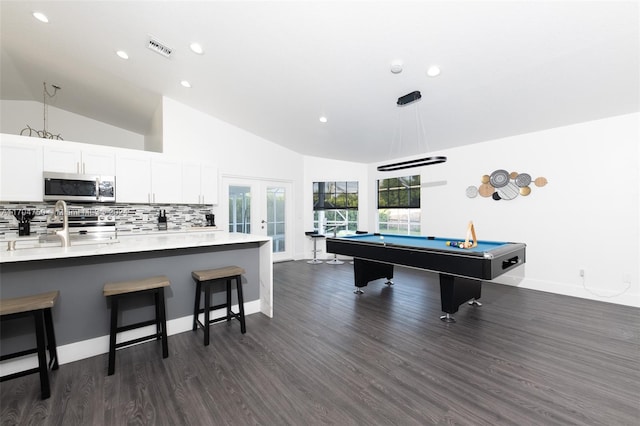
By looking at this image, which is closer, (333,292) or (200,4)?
(200,4)

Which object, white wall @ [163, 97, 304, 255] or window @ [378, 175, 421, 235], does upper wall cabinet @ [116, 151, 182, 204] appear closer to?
white wall @ [163, 97, 304, 255]

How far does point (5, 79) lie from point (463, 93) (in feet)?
23.5

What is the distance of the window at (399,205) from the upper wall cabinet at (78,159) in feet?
18.8

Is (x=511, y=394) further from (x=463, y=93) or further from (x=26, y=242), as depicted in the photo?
(x=26, y=242)

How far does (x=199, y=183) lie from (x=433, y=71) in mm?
4146

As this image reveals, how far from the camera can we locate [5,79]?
4367 mm

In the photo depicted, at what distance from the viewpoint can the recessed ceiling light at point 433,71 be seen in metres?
3.06

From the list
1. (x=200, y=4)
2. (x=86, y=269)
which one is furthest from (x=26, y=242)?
(x=200, y=4)

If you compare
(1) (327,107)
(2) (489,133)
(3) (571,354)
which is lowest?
(3) (571,354)

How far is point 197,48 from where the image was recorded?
10.7 ft

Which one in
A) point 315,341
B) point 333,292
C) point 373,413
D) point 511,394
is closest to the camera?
point 373,413

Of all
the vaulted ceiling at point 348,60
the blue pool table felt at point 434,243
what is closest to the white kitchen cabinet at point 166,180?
the vaulted ceiling at point 348,60

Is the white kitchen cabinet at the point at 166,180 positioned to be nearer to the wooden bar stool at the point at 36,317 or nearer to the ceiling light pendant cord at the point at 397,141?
the wooden bar stool at the point at 36,317

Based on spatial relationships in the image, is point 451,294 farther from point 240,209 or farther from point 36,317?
point 240,209
